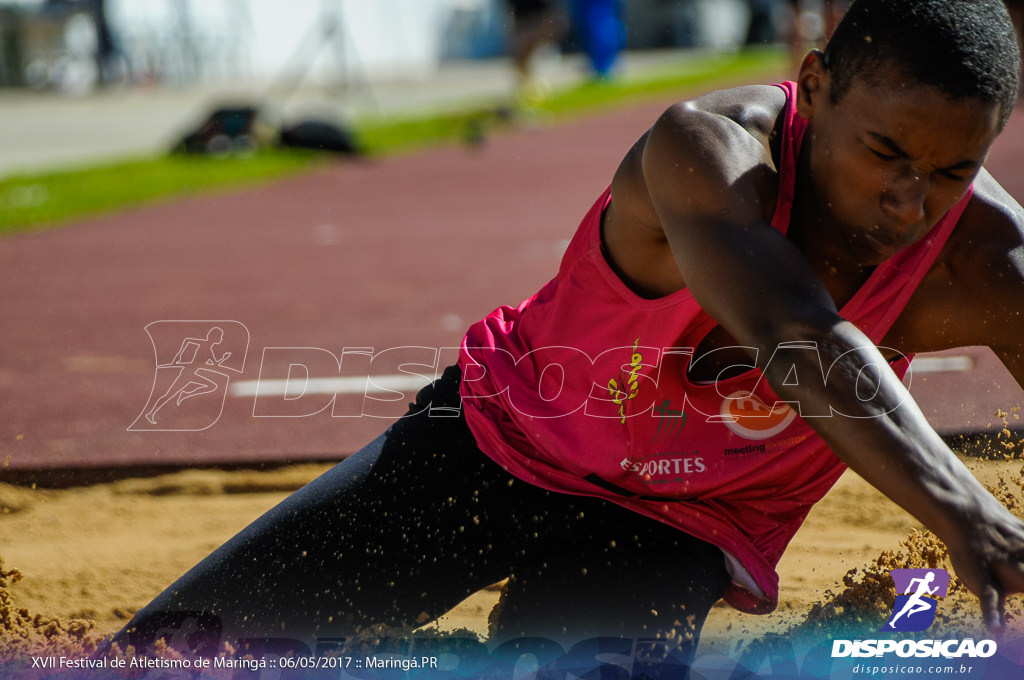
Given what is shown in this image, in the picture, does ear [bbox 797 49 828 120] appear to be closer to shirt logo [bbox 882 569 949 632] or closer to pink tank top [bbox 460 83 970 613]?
pink tank top [bbox 460 83 970 613]

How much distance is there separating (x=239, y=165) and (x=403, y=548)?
8077mm

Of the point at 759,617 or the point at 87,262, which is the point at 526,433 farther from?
the point at 87,262

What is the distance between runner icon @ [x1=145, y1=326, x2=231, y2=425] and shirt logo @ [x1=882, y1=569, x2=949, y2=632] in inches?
98.9

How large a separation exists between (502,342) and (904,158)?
853mm

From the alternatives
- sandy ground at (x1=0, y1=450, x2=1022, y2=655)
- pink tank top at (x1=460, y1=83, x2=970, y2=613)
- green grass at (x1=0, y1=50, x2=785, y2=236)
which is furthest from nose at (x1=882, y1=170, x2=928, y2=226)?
green grass at (x1=0, y1=50, x2=785, y2=236)

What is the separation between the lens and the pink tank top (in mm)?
1748

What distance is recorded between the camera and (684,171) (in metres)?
1.47

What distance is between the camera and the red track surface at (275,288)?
3.55m

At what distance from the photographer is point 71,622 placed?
2.42 metres

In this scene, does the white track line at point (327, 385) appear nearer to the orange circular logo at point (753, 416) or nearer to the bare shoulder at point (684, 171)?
the orange circular logo at point (753, 416)

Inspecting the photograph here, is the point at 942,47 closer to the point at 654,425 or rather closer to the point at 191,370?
the point at 654,425

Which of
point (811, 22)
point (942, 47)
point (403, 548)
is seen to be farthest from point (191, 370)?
point (811, 22)

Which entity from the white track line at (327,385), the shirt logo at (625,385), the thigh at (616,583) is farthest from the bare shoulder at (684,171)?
the white track line at (327,385)

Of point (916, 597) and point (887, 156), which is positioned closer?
point (887, 156)
